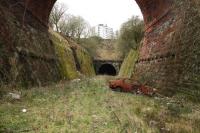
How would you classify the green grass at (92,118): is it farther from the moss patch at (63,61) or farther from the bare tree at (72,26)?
the bare tree at (72,26)

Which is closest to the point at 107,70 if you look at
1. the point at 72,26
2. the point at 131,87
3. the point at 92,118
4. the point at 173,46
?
the point at 72,26

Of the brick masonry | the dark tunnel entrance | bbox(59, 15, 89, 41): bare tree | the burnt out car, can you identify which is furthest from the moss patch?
the dark tunnel entrance

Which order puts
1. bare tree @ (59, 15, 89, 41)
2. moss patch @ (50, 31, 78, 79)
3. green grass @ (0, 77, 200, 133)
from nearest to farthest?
green grass @ (0, 77, 200, 133) → moss patch @ (50, 31, 78, 79) → bare tree @ (59, 15, 89, 41)

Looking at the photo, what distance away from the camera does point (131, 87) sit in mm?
13445

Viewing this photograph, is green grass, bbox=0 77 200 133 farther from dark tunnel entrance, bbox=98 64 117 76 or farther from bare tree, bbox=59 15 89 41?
dark tunnel entrance, bbox=98 64 117 76

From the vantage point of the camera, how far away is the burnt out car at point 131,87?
12.9 m

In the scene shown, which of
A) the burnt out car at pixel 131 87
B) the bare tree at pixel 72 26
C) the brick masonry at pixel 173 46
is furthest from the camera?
the bare tree at pixel 72 26

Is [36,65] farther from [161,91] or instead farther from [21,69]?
[161,91]

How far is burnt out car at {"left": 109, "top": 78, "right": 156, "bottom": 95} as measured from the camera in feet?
42.3

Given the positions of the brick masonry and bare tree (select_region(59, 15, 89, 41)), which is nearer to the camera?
the brick masonry

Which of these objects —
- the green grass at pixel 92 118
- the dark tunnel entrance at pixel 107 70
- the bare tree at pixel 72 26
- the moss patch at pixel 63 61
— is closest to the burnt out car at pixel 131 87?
the green grass at pixel 92 118

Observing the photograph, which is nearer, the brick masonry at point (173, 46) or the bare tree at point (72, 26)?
the brick masonry at point (173, 46)

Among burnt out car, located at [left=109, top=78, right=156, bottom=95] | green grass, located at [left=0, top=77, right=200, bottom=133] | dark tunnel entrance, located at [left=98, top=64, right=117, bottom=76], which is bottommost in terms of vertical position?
green grass, located at [left=0, top=77, right=200, bottom=133]

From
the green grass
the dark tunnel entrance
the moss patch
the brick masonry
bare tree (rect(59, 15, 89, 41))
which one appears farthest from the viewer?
the dark tunnel entrance
